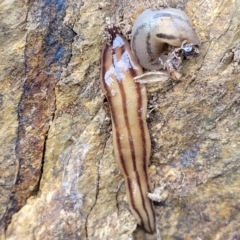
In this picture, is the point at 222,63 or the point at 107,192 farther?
the point at 107,192

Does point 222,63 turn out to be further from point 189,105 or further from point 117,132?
point 117,132

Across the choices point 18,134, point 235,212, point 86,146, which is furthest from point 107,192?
point 235,212

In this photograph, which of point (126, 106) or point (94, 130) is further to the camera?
point (94, 130)

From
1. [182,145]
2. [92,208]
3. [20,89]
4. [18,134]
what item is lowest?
[92,208]

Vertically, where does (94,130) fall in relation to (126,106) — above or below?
below
